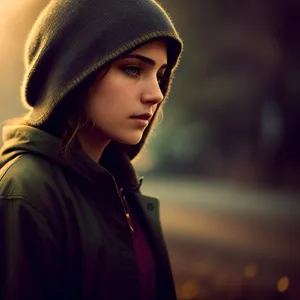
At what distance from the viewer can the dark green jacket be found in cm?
144

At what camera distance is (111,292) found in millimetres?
1631

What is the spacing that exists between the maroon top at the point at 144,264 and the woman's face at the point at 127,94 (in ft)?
1.52

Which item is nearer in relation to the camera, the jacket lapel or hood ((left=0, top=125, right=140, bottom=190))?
hood ((left=0, top=125, right=140, bottom=190))

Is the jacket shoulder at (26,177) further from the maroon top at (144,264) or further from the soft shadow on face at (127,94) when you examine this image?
the maroon top at (144,264)

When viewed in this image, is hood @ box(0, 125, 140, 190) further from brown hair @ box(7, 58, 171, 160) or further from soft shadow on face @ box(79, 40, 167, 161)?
soft shadow on face @ box(79, 40, 167, 161)

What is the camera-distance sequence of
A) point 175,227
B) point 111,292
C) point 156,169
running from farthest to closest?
point 156,169
point 175,227
point 111,292

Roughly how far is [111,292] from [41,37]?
39.5 inches

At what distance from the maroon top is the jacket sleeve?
0.45 metres

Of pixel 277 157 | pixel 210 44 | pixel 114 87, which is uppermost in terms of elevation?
pixel 210 44

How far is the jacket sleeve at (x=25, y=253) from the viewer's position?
142cm

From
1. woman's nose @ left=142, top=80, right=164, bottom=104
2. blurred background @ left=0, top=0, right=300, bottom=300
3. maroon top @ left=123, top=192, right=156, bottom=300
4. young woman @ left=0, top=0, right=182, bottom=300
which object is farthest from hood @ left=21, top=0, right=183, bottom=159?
blurred background @ left=0, top=0, right=300, bottom=300

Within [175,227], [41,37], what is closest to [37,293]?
[41,37]

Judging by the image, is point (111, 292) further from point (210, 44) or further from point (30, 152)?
point (210, 44)

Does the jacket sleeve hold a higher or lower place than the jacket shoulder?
lower
